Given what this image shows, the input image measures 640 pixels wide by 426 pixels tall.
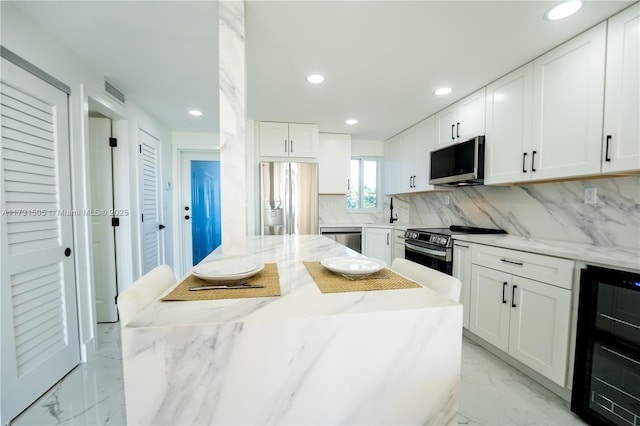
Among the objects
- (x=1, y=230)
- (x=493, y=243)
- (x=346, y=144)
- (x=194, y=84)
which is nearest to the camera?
(x=1, y=230)

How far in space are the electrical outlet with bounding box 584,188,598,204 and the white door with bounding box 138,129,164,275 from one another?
3862mm

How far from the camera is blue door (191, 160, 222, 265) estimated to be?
13.5 ft

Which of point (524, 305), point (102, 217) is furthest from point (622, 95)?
point (102, 217)

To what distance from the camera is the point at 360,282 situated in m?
0.89

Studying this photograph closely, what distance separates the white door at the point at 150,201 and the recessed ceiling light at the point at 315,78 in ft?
6.20

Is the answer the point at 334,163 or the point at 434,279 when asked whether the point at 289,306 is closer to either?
the point at 434,279

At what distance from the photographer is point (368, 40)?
66.1 inches

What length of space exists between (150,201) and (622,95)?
3.96 metres

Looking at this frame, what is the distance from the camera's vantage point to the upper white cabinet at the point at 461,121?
2.37 metres

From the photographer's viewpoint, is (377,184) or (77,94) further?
(377,184)

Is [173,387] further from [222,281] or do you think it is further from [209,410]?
[222,281]

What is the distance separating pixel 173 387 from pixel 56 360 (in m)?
1.84

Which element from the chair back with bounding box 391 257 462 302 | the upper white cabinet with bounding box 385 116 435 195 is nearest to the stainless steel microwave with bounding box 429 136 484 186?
the upper white cabinet with bounding box 385 116 435 195

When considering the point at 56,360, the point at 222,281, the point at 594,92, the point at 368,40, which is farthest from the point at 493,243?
the point at 56,360
